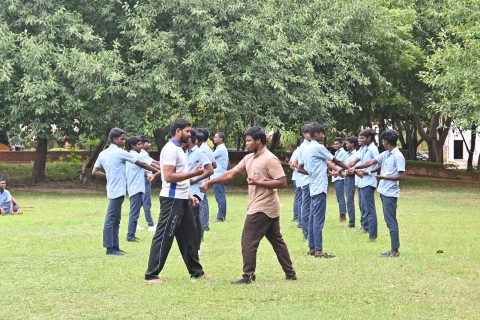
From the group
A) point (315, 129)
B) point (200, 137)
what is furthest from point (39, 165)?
point (315, 129)

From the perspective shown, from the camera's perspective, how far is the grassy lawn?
7469 millimetres

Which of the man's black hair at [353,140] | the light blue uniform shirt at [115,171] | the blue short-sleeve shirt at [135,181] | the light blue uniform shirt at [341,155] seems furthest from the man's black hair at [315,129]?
the light blue uniform shirt at [341,155]

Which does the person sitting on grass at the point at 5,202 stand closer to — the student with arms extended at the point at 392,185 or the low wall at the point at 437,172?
the student with arms extended at the point at 392,185

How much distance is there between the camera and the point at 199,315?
7.21m

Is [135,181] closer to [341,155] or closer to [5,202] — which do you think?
[341,155]

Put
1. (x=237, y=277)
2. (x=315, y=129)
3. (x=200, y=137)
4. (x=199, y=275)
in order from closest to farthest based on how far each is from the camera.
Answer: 1. (x=199, y=275)
2. (x=237, y=277)
3. (x=315, y=129)
4. (x=200, y=137)

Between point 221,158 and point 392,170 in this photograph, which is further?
point 221,158

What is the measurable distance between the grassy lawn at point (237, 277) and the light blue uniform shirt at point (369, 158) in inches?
41.3

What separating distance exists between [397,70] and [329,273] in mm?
22603

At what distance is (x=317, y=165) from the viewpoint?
1120 cm

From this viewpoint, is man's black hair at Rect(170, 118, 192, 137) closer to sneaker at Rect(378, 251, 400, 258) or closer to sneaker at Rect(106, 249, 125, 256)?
sneaker at Rect(106, 249, 125, 256)

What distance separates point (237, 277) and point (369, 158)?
5.19m

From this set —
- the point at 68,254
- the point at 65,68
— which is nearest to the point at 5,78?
the point at 65,68

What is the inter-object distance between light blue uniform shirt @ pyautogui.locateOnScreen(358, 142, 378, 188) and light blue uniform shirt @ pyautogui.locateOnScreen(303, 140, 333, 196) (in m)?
2.13
